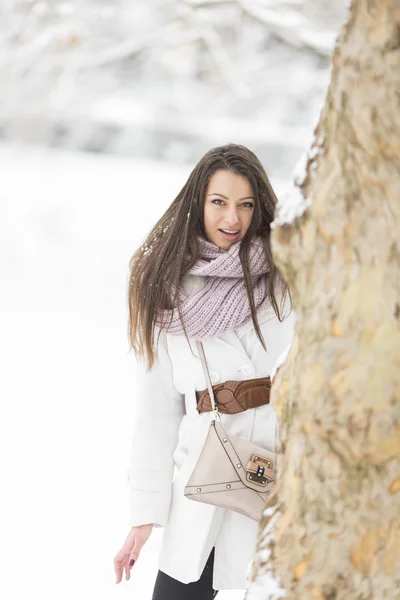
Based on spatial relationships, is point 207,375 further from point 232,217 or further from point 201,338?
point 232,217

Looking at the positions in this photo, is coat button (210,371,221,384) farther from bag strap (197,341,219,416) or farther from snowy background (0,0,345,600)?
snowy background (0,0,345,600)

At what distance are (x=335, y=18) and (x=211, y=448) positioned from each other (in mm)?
3844

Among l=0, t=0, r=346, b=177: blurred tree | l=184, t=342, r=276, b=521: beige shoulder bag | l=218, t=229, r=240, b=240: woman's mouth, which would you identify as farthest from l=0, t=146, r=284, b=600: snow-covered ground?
l=218, t=229, r=240, b=240: woman's mouth

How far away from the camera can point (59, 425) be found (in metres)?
3.83

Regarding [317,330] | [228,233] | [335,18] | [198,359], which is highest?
[335,18]

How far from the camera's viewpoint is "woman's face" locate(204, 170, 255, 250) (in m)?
1.34

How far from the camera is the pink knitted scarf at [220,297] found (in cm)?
133

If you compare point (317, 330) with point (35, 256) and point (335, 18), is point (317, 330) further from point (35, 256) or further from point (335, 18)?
point (35, 256)

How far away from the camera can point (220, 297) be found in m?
1.35

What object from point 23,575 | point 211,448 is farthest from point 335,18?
point 211,448

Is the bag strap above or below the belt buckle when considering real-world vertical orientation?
above

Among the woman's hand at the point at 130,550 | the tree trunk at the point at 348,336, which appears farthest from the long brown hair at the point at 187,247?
the tree trunk at the point at 348,336

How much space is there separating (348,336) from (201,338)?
0.72 metres

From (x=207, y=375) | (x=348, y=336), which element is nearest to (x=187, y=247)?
(x=207, y=375)
